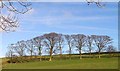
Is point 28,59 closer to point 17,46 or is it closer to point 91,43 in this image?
point 17,46

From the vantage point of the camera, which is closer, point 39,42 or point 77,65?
point 77,65

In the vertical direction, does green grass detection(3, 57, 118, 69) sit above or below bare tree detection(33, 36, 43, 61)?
below

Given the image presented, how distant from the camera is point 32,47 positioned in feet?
202

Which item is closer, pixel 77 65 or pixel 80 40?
pixel 77 65

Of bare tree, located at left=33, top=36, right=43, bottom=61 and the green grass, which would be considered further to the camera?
bare tree, located at left=33, top=36, right=43, bottom=61

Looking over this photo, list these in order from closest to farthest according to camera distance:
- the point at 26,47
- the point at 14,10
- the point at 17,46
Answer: the point at 14,10 → the point at 17,46 → the point at 26,47

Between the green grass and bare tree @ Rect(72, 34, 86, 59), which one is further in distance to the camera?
bare tree @ Rect(72, 34, 86, 59)

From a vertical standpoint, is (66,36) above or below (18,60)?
above

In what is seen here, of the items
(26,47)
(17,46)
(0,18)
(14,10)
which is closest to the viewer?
(14,10)

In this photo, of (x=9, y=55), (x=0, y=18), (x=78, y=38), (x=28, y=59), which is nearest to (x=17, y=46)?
(x=9, y=55)

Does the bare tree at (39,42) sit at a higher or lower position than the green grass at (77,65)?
higher

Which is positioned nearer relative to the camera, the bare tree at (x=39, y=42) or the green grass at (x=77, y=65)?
the green grass at (x=77, y=65)

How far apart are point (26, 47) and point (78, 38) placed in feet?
32.1

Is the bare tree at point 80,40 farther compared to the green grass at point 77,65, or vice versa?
the bare tree at point 80,40
